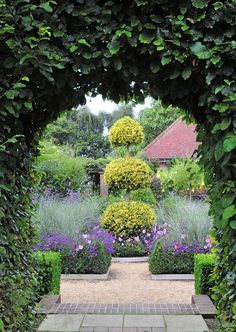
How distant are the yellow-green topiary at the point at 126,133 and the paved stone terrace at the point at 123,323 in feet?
22.2

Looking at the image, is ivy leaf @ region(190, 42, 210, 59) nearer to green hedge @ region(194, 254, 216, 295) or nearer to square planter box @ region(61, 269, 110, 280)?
green hedge @ region(194, 254, 216, 295)

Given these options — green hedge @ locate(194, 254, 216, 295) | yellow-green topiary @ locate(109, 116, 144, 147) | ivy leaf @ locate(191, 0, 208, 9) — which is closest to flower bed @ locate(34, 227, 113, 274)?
green hedge @ locate(194, 254, 216, 295)


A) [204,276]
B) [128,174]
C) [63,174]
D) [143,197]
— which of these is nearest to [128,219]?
[128,174]

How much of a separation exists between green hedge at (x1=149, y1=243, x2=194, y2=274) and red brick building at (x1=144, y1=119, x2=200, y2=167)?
13069 millimetres

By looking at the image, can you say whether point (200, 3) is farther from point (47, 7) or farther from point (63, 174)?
point (63, 174)

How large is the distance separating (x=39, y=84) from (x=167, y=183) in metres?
Answer: 13.7

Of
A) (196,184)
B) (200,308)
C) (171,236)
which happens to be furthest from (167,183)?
(200,308)

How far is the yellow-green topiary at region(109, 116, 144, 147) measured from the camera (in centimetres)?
1156

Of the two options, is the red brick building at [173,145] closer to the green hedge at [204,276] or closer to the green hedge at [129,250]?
the green hedge at [129,250]

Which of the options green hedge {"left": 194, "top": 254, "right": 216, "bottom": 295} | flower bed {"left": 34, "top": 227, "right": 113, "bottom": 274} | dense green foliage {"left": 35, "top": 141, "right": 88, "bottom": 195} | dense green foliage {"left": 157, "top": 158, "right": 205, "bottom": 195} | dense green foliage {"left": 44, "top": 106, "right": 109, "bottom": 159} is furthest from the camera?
dense green foliage {"left": 44, "top": 106, "right": 109, "bottom": 159}

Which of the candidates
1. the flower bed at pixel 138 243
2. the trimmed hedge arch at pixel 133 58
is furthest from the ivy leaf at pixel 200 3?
the flower bed at pixel 138 243

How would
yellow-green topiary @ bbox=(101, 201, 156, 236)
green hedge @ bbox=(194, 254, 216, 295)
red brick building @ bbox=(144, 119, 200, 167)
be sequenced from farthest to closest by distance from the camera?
red brick building @ bbox=(144, 119, 200, 167) → yellow-green topiary @ bbox=(101, 201, 156, 236) → green hedge @ bbox=(194, 254, 216, 295)

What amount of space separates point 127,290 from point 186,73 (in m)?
5.74

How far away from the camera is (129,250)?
415 inches
